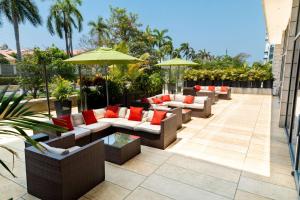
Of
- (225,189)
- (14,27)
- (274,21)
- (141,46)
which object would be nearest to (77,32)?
(14,27)

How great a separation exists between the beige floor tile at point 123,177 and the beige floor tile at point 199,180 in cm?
41

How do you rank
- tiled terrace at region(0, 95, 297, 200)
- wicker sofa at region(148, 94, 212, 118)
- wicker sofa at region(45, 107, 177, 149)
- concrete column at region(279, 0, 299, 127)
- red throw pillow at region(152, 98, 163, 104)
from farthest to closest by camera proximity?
red throw pillow at region(152, 98, 163, 104) < wicker sofa at region(148, 94, 212, 118) < concrete column at region(279, 0, 299, 127) < wicker sofa at region(45, 107, 177, 149) < tiled terrace at region(0, 95, 297, 200)

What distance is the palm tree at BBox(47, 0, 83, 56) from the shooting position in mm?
21562

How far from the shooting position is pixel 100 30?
20.2 metres

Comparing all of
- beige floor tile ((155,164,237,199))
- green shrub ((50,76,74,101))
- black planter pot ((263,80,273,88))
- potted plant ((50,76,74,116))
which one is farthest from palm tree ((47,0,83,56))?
beige floor tile ((155,164,237,199))

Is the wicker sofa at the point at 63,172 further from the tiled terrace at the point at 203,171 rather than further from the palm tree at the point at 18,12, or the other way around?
the palm tree at the point at 18,12

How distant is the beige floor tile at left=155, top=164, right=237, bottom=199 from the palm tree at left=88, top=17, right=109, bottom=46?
17.3 m

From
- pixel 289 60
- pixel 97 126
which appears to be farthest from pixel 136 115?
pixel 289 60

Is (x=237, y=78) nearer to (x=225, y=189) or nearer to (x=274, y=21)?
(x=274, y=21)

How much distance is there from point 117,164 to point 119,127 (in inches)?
52.7

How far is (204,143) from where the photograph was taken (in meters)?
4.95

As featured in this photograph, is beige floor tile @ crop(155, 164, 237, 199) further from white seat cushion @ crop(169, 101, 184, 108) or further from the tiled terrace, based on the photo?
white seat cushion @ crop(169, 101, 184, 108)

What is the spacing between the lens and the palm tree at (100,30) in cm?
1938

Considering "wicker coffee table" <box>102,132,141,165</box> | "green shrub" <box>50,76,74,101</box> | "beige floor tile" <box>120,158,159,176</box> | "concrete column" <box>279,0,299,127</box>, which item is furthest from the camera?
"green shrub" <box>50,76,74,101</box>
